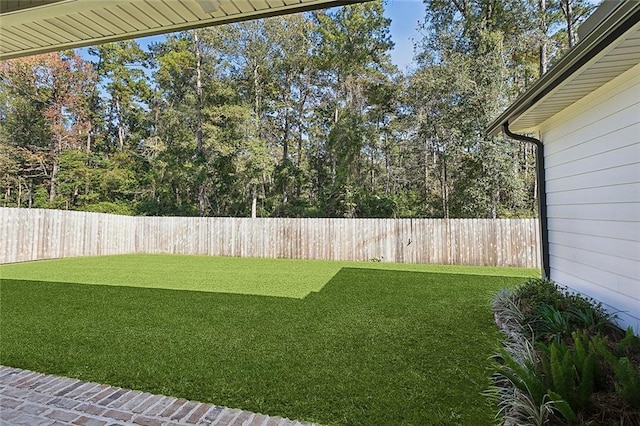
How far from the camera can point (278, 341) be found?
3.09 m

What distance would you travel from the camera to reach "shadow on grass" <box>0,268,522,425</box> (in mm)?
2104

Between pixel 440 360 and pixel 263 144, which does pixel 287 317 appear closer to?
pixel 440 360

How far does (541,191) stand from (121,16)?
4.63m

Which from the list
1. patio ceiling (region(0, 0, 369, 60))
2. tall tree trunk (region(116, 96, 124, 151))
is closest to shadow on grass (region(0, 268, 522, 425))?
patio ceiling (region(0, 0, 369, 60))

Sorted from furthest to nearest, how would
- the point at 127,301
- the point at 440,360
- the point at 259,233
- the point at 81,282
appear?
1. the point at 259,233
2. the point at 81,282
3. the point at 127,301
4. the point at 440,360

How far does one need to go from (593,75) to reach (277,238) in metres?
8.49

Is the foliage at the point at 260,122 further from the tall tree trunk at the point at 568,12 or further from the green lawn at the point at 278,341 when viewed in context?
the green lawn at the point at 278,341

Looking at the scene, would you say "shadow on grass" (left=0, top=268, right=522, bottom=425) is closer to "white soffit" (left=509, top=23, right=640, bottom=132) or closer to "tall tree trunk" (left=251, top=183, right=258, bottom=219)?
"white soffit" (left=509, top=23, right=640, bottom=132)

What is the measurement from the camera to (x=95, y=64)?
17.0m

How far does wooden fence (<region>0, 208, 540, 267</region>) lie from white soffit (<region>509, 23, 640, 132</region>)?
529 cm

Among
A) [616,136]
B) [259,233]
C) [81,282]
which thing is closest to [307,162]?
[259,233]

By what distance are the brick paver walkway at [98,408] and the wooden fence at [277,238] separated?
771cm

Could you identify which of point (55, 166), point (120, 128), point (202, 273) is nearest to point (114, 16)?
point (202, 273)

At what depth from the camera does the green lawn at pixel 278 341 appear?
2.13 metres
